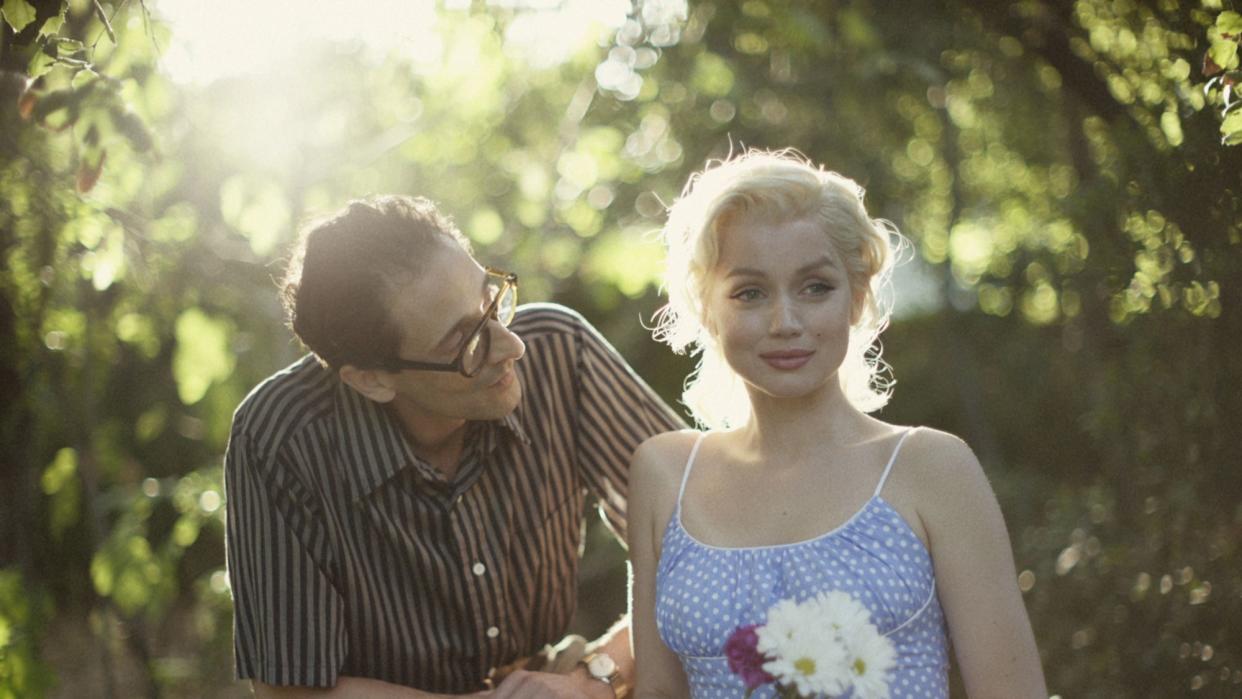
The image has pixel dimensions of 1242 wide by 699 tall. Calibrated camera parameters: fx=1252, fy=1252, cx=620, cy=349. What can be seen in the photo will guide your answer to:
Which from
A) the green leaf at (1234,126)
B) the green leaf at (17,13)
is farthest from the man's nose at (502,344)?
the green leaf at (1234,126)

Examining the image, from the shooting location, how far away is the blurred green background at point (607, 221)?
9.55 feet

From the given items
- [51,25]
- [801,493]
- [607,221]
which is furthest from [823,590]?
[607,221]

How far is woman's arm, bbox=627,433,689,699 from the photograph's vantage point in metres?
2.54

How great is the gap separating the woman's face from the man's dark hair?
2.51ft

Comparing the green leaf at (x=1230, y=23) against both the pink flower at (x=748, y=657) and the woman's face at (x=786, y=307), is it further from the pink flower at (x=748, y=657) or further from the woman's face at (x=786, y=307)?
the pink flower at (x=748, y=657)

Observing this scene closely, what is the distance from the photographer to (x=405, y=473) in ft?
9.21

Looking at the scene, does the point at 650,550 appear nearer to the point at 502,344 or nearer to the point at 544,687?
the point at 544,687

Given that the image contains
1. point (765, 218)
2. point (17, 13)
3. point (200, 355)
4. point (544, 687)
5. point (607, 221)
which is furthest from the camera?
point (607, 221)

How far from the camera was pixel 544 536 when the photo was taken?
3.00 m

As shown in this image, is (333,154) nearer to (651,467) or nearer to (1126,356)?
(651,467)

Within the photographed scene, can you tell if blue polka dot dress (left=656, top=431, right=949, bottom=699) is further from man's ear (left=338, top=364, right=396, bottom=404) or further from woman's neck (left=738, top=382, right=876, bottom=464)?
man's ear (left=338, top=364, right=396, bottom=404)

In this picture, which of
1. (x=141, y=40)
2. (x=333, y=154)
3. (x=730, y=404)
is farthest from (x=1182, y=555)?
(x=333, y=154)

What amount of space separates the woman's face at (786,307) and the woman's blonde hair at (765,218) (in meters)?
0.04

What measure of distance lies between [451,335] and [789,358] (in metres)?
0.79
